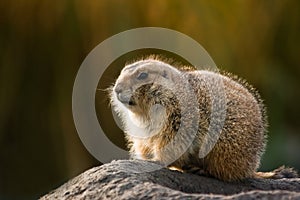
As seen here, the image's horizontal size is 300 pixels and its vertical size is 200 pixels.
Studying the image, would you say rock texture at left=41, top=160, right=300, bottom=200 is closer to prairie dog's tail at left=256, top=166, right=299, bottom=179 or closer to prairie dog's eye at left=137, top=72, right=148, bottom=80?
prairie dog's tail at left=256, top=166, right=299, bottom=179

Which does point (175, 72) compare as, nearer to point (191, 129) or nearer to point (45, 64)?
point (191, 129)

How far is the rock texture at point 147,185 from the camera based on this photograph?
309 cm

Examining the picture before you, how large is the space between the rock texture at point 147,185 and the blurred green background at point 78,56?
3.93 meters

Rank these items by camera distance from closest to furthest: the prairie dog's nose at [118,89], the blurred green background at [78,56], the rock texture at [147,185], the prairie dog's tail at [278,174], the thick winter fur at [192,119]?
the rock texture at [147,185] → the thick winter fur at [192,119] → the prairie dog's nose at [118,89] → the prairie dog's tail at [278,174] → the blurred green background at [78,56]

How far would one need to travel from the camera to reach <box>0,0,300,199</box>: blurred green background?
796 cm

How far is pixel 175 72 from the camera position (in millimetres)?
4211

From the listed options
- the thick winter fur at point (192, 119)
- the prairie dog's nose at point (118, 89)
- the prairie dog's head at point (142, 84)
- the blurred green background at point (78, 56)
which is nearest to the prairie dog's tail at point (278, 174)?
the thick winter fur at point (192, 119)

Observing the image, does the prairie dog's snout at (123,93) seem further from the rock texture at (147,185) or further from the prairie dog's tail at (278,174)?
the prairie dog's tail at (278,174)

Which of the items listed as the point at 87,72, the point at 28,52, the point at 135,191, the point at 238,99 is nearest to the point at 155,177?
the point at 135,191

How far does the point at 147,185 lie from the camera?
322 centimetres

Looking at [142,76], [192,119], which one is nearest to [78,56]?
[142,76]

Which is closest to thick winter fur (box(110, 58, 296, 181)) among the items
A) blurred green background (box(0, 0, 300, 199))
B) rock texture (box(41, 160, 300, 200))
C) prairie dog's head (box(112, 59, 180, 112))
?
prairie dog's head (box(112, 59, 180, 112))

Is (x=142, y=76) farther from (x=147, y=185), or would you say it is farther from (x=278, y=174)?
(x=147, y=185)

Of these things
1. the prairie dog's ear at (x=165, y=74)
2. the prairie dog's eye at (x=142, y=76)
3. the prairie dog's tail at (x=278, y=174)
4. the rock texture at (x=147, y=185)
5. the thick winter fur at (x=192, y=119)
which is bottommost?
the rock texture at (x=147, y=185)
